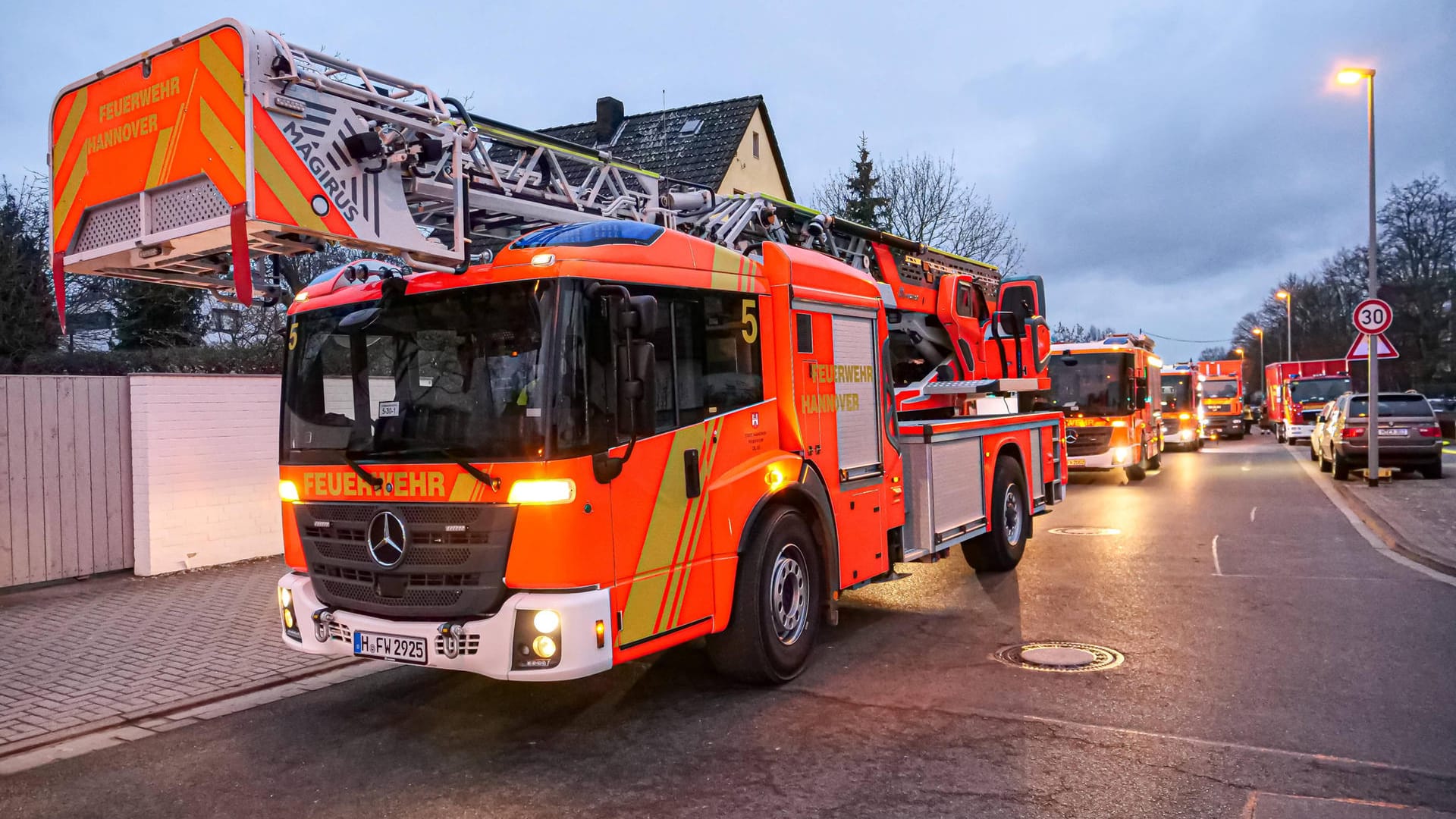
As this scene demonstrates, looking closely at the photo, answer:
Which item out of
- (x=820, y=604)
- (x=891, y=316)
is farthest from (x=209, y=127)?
(x=891, y=316)

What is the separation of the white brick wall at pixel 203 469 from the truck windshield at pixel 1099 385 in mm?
13651

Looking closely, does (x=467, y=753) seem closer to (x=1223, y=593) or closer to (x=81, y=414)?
(x=1223, y=593)

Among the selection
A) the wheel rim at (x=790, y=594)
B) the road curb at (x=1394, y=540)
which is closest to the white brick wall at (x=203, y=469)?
the wheel rim at (x=790, y=594)

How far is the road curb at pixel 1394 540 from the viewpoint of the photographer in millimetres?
9414

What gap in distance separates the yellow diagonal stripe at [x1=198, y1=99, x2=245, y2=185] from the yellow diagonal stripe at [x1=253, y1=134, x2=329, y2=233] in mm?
88

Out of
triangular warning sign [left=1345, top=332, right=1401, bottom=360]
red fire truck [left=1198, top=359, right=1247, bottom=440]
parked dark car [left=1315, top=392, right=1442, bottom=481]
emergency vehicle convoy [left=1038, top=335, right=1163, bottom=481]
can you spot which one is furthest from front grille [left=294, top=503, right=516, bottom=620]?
red fire truck [left=1198, top=359, right=1247, bottom=440]

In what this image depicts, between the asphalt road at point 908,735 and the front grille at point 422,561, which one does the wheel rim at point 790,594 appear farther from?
the front grille at point 422,561

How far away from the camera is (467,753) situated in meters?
5.11

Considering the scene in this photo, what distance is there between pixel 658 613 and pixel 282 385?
2.57 metres

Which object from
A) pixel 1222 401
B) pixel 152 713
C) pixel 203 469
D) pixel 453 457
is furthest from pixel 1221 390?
pixel 152 713

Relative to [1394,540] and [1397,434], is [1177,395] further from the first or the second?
[1394,540]

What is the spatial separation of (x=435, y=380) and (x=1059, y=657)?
13.9ft

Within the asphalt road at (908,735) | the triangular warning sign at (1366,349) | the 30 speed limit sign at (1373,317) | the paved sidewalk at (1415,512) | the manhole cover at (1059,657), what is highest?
the 30 speed limit sign at (1373,317)

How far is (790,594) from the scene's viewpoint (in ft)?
20.5
